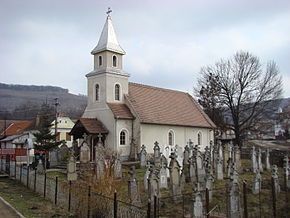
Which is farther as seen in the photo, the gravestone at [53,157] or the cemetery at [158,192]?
the gravestone at [53,157]

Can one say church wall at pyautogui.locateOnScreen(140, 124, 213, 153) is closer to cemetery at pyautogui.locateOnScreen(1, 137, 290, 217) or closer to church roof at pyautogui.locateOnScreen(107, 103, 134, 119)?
church roof at pyautogui.locateOnScreen(107, 103, 134, 119)

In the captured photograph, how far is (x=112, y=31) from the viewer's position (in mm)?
28000

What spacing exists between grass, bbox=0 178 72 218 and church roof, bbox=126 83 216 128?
41.2 ft

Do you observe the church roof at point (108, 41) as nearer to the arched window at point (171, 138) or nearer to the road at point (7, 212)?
the arched window at point (171, 138)

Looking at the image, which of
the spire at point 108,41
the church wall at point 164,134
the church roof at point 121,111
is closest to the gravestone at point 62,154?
the church roof at point 121,111

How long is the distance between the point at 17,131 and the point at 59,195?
43403 mm

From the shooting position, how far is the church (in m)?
24.7

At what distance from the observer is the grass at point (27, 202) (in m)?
9.76

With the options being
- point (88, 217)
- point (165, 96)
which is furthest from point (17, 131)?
point (88, 217)

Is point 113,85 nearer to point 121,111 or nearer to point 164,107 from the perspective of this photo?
point 121,111

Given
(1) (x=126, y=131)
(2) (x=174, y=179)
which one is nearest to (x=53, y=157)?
(1) (x=126, y=131)

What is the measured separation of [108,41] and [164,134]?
9992 mm

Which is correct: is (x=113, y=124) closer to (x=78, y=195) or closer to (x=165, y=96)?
(x=165, y=96)

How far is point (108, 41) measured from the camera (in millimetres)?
27000
